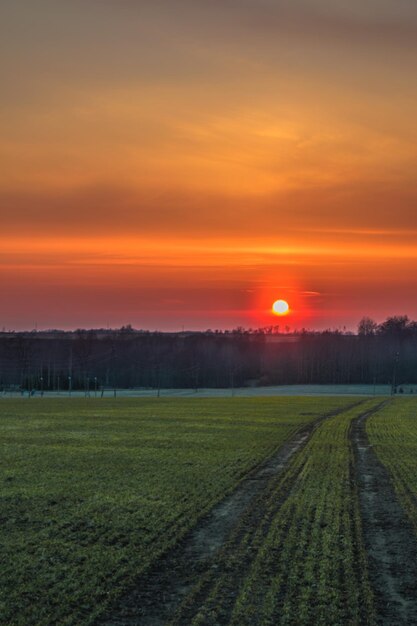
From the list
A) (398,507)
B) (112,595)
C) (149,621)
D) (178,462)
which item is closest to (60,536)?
(112,595)

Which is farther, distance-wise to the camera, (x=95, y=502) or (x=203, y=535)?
(x=95, y=502)

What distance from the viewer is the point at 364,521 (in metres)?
22.3

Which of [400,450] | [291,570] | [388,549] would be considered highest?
[291,570]

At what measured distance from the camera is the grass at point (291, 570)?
13.9 meters

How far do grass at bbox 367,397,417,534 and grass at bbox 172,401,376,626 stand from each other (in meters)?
2.23

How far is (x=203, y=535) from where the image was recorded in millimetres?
20375

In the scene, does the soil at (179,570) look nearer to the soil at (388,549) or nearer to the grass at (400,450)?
the soil at (388,549)

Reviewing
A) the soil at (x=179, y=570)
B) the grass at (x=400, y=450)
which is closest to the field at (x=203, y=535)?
the soil at (x=179, y=570)

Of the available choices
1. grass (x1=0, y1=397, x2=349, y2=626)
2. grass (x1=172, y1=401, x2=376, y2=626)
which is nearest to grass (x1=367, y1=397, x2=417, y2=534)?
grass (x1=172, y1=401, x2=376, y2=626)

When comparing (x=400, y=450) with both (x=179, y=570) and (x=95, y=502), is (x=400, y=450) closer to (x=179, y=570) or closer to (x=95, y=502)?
(x=95, y=502)

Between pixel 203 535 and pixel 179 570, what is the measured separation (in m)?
3.58

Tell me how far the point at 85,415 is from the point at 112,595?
208 ft

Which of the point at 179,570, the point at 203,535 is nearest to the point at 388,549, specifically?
the point at 203,535

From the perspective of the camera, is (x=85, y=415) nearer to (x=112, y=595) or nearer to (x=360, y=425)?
(x=360, y=425)
